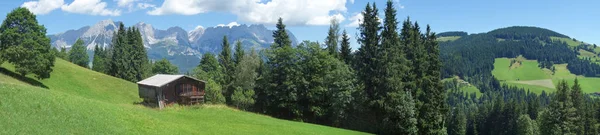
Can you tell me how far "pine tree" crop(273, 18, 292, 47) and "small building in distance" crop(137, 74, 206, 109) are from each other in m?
21.0

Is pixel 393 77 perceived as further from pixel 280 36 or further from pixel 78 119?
pixel 78 119

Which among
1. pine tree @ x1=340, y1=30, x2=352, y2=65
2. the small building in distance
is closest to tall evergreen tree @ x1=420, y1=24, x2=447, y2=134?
pine tree @ x1=340, y1=30, x2=352, y2=65

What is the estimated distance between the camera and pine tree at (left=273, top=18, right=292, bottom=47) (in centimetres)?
8400

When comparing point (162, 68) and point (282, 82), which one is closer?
point (282, 82)

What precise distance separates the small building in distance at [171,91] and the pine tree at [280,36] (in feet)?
68.9

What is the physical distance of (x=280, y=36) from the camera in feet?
277

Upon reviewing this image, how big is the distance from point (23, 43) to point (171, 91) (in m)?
21.9

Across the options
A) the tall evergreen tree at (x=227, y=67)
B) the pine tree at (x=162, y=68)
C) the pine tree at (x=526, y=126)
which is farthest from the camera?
the pine tree at (x=162, y=68)

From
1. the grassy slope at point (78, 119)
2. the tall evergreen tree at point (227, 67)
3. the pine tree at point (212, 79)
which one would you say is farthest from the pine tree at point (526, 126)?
the grassy slope at point (78, 119)

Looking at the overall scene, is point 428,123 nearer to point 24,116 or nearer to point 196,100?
point 196,100

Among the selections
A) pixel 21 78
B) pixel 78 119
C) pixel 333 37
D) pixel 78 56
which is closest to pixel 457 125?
pixel 333 37

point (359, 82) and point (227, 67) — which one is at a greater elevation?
point (227, 67)

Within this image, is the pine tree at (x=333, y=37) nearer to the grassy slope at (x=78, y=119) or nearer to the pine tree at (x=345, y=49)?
the pine tree at (x=345, y=49)

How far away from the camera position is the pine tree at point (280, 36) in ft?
276
